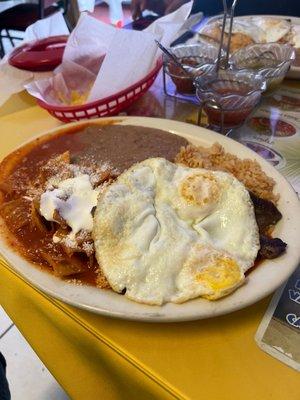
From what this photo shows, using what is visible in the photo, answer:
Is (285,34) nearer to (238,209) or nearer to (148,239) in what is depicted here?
(238,209)

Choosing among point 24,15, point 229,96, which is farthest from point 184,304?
point 24,15

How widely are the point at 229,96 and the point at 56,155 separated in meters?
0.58

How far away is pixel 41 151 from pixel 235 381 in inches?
32.3

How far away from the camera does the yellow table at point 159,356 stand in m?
0.67

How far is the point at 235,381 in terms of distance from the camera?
667 mm

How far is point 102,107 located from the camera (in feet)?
4.37

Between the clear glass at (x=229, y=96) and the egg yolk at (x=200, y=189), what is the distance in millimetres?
460

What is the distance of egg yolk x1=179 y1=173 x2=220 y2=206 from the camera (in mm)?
855

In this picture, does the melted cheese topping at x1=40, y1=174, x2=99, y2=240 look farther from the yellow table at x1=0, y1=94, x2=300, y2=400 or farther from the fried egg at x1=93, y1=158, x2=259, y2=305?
the yellow table at x1=0, y1=94, x2=300, y2=400

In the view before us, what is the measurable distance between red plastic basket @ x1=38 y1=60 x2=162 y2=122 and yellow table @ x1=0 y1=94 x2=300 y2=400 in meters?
0.58

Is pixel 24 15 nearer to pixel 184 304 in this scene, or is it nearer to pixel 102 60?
pixel 102 60

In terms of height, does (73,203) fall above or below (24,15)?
above

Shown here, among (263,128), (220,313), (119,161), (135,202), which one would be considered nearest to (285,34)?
(263,128)

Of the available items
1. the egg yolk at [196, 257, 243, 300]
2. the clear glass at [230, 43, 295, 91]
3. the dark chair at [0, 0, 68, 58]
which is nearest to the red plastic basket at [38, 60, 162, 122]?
the clear glass at [230, 43, 295, 91]
